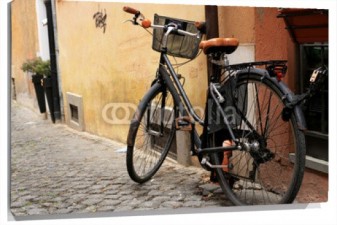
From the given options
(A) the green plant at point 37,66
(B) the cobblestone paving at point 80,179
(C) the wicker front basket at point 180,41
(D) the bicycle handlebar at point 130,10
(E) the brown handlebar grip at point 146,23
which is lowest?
(B) the cobblestone paving at point 80,179

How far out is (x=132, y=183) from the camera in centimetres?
341

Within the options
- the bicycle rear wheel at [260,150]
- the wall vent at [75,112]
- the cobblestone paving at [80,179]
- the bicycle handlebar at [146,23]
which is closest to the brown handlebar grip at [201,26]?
the bicycle handlebar at [146,23]

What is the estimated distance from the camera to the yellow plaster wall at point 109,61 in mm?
3314

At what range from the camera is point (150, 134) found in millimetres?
3475

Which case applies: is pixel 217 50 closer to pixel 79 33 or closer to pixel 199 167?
pixel 199 167

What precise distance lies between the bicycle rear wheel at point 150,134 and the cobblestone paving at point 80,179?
0.06 meters

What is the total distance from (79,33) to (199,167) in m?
1.33

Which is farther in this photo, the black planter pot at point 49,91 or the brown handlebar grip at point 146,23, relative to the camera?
the black planter pot at point 49,91

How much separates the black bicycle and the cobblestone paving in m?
0.13

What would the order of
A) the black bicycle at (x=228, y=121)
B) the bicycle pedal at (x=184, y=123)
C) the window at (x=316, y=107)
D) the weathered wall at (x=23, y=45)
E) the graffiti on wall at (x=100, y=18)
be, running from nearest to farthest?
the black bicycle at (x=228, y=121) → the weathered wall at (x=23, y=45) → the window at (x=316, y=107) → the bicycle pedal at (x=184, y=123) → the graffiti on wall at (x=100, y=18)

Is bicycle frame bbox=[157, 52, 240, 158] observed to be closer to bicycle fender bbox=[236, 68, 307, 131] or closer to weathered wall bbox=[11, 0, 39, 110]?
bicycle fender bbox=[236, 68, 307, 131]

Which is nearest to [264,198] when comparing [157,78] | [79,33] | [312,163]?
[312,163]

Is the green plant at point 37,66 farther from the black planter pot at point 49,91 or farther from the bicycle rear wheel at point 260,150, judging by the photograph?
the bicycle rear wheel at point 260,150

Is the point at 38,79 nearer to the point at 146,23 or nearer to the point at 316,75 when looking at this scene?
the point at 146,23
